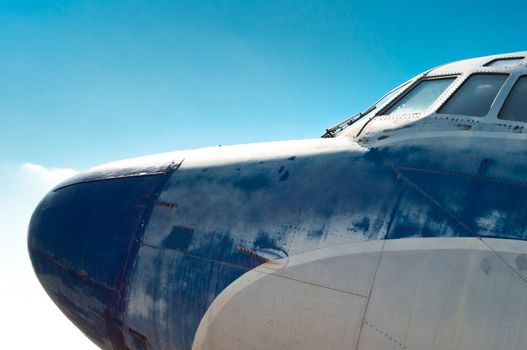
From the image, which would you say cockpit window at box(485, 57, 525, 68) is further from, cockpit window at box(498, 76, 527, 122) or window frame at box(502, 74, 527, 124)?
cockpit window at box(498, 76, 527, 122)

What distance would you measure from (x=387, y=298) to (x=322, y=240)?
831mm

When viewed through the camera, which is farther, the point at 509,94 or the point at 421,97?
the point at 421,97

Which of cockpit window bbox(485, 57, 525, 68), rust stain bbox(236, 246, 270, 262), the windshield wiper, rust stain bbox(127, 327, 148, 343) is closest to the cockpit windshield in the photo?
A: the windshield wiper

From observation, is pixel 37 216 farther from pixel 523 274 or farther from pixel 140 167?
pixel 523 274

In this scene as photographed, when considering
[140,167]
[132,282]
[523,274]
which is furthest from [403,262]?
[140,167]

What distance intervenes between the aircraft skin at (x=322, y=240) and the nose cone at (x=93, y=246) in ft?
0.07

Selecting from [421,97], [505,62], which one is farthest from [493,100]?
[421,97]

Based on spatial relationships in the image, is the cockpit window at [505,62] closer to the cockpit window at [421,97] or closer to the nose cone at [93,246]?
the cockpit window at [421,97]

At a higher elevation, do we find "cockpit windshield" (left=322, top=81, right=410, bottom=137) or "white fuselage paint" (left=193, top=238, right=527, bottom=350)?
"cockpit windshield" (left=322, top=81, right=410, bottom=137)

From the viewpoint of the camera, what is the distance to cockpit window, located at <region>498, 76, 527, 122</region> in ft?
15.3

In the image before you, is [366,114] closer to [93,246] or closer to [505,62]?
[505,62]

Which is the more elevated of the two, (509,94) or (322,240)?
(509,94)

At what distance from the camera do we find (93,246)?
5773 mm

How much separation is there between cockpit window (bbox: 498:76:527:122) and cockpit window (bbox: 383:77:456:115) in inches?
34.7
